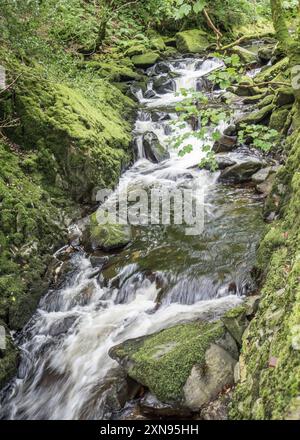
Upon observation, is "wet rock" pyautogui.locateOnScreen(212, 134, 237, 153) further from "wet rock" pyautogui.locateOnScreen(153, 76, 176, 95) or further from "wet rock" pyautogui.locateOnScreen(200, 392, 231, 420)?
"wet rock" pyautogui.locateOnScreen(200, 392, 231, 420)

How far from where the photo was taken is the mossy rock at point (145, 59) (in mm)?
16266

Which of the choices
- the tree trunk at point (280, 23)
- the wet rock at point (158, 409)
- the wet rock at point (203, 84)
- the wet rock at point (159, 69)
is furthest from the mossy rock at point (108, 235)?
the wet rock at point (159, 69)

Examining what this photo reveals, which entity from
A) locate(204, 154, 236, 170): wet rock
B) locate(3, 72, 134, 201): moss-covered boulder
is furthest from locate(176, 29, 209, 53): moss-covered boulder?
locate(204, 154, 236, 170): wet rock

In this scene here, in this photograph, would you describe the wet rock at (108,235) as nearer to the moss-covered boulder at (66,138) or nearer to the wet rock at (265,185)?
the moss-covered boulder at (66,138)

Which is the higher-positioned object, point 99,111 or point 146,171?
point 99,111

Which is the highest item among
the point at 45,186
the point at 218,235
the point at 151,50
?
the point at 151,50

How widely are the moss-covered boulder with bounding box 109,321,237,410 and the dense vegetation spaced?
0.34 m

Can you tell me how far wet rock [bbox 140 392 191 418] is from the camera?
3.60 meters

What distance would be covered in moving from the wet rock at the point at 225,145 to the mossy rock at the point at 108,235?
3.84m

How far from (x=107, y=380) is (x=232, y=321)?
5.59 ft

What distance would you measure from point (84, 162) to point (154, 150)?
2.85m
